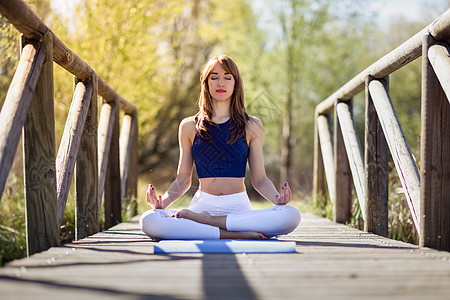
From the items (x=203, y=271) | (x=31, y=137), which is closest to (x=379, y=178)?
(x=203, y=271)

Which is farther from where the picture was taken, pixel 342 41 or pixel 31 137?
pixel 342 41

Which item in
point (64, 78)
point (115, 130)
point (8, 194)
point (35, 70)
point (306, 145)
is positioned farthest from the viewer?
point (306, 145)

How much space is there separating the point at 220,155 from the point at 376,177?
3.36 feet

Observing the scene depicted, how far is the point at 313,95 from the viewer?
11.5 m

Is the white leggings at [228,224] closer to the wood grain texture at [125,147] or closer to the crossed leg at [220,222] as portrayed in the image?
the crossed leg at [220,222]

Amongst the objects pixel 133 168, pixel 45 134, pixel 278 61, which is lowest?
pixel 45 134

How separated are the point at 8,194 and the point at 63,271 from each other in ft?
10.4

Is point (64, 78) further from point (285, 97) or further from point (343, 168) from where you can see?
point (285, 97)

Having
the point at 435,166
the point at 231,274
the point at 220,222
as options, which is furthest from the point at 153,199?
the point at 435,166

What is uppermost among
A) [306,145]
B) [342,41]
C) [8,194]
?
[342,41]

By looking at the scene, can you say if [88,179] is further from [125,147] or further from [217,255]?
[125,147]

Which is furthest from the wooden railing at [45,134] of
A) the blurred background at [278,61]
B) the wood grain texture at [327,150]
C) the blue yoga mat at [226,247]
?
the blurred background at [278,61]

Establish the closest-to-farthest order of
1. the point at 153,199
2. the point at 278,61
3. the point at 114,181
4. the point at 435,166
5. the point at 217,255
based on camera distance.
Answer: the point at 217,255
the point at 435,166
the point at 153,199
the point at 114,181
the point at 278,61

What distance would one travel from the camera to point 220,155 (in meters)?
3.10
